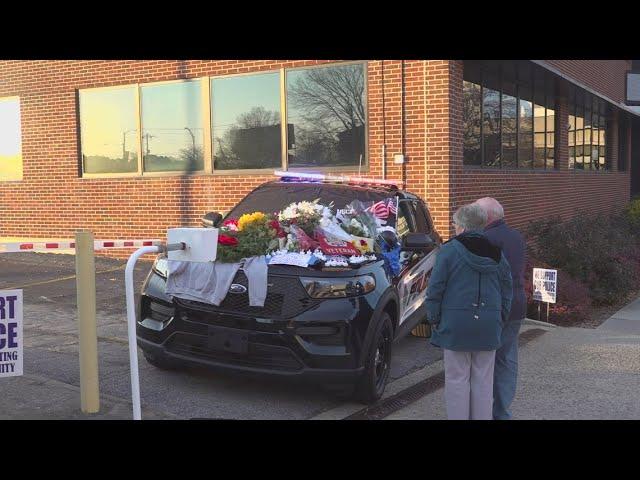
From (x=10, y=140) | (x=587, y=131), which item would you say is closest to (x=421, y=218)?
(x=10, y=140)

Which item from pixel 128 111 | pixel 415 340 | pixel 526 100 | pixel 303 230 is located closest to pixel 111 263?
pixel 128 111

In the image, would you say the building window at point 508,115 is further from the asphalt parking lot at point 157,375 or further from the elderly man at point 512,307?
the elderly man at point 512,307

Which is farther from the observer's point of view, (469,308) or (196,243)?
(196,243)

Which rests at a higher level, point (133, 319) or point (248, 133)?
point (248, 133)

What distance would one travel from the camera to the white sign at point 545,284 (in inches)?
Answer: 327

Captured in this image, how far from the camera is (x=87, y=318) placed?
4.72 metres

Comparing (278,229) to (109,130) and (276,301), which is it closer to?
(276,301)

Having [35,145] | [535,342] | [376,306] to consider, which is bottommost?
[535,342]

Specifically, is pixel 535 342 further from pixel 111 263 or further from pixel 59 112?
pixel 59 112

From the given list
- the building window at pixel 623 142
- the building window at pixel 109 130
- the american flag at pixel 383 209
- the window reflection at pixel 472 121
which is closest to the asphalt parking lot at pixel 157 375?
the american flag at pixel 383 209

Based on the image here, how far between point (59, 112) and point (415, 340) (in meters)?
8.81

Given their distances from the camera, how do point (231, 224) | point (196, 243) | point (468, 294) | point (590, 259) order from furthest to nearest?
1. point (590, 259)
2. point (231, 224)
3. point (196, 243)
4. point (468, 294)

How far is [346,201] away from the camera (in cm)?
648

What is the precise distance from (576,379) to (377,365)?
80.7 inches
